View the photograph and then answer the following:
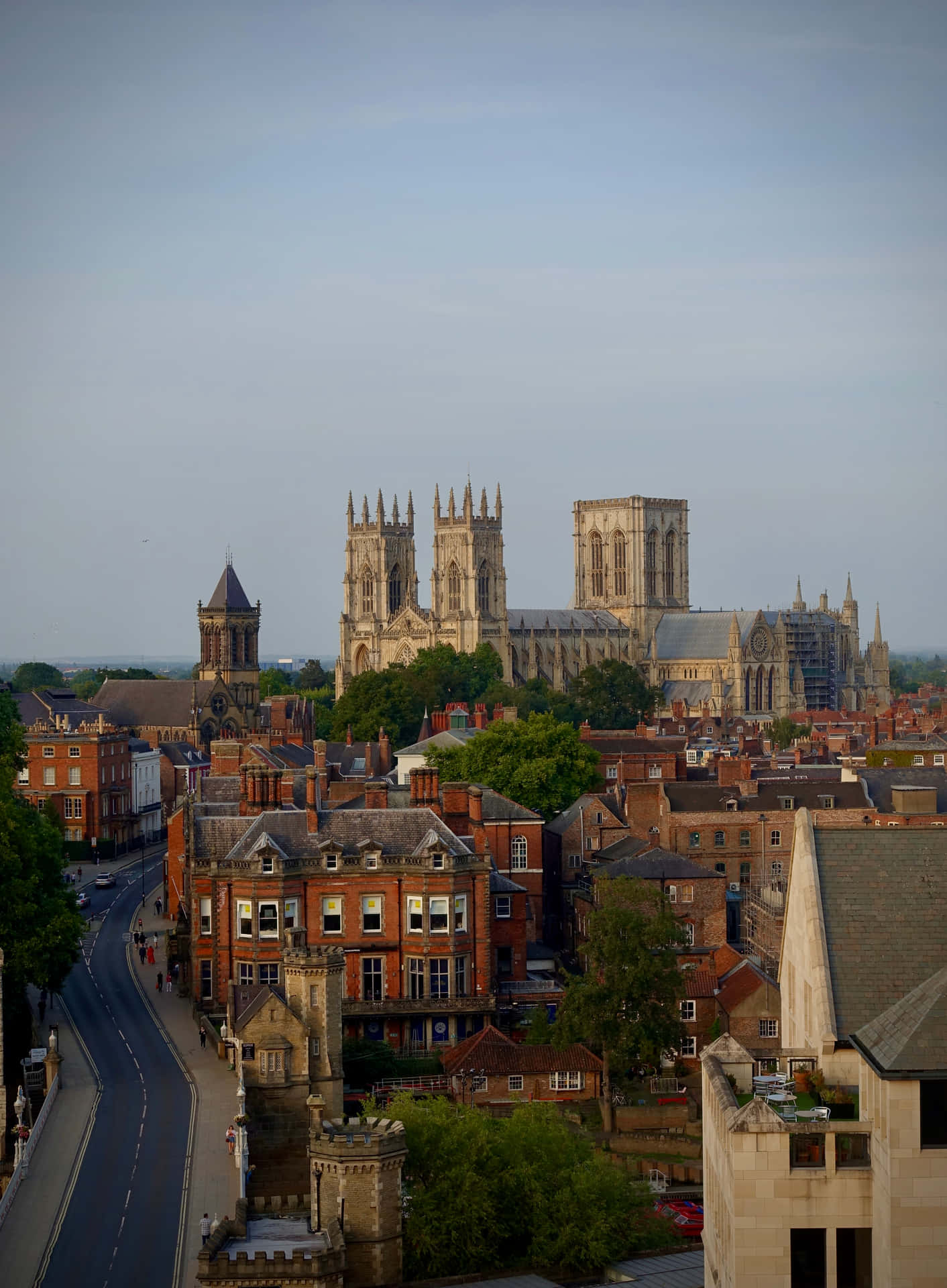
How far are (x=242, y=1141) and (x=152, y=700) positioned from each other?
347 feet

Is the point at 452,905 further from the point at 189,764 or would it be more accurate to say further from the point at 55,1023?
the point at 189,764

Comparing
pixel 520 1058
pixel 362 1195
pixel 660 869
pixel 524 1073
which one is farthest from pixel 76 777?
pixel 362 1195

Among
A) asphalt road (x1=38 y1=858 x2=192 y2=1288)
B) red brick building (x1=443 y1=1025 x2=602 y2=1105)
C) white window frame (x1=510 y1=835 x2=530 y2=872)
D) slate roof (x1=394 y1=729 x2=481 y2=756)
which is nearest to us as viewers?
asphalt road (x1=38 y1=858 x2=192 y2=1288)

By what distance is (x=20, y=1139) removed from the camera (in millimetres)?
46344

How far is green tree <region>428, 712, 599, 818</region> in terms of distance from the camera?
307 ft

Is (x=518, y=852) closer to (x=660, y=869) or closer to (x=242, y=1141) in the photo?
(x=660, y=869)

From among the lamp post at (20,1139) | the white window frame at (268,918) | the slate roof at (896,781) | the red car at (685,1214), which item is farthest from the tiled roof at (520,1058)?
the slate roof at (896,781)

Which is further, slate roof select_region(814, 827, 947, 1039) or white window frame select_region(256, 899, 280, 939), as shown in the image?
white window frame select_region(256, 899, 280, 939)

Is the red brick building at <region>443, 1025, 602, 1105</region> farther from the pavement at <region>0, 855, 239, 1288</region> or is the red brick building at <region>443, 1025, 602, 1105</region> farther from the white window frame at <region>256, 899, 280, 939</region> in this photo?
the white window frame at <region>256, 899, 280, 939</region>

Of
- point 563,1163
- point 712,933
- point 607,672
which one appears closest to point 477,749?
point 712,933

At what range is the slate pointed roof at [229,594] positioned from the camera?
162m

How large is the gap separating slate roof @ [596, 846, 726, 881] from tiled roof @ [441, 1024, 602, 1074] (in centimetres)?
1339

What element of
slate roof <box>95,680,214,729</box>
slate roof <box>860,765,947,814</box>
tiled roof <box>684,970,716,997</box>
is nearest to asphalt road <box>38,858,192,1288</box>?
tiled roof <box>684,970,716,997</box>

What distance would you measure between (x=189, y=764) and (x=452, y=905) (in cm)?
7236
